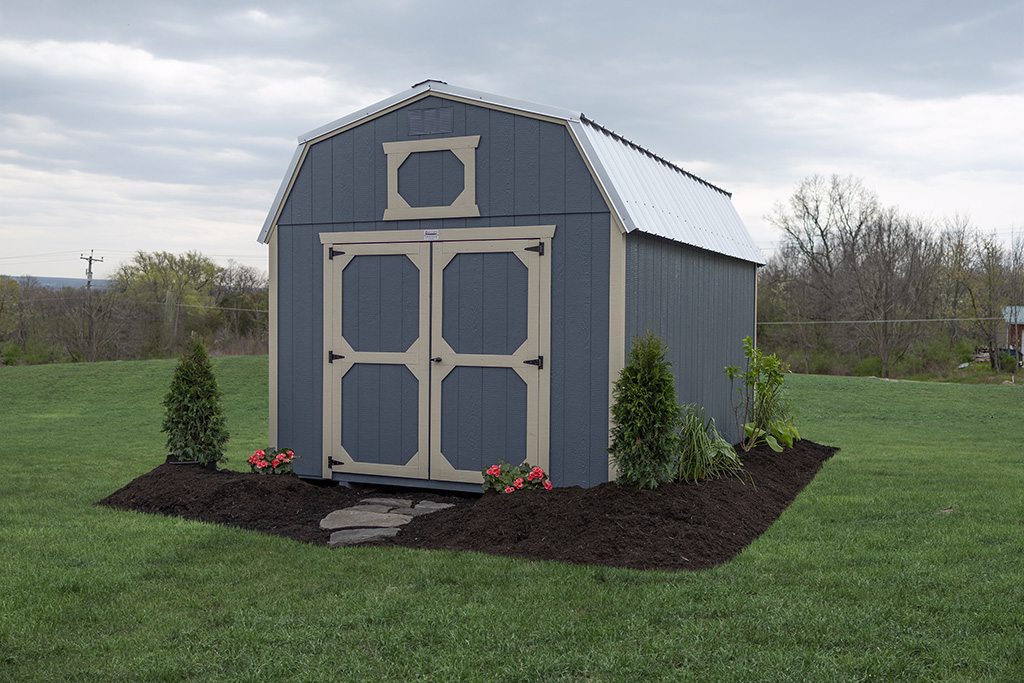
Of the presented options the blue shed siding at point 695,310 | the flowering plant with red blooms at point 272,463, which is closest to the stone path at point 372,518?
the flowering plant with red blooms at point 272,463

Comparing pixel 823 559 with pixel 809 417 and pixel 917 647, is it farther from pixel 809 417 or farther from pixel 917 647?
pixel 809 417

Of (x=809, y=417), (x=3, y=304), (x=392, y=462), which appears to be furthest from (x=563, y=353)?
(x=3, y=304)

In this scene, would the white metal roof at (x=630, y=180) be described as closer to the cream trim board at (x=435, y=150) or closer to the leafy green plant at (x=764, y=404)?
the cream trim board at (x=435, y=150)

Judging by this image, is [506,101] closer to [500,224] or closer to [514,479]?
[500,224]

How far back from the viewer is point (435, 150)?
805 centimetres

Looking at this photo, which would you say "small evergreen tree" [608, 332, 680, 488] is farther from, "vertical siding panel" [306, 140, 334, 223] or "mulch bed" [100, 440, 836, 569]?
"vertical siding panel" [306, 140, 334, 223]

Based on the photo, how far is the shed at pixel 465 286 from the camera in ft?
24.6

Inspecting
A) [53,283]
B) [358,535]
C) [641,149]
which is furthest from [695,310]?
[53,283]

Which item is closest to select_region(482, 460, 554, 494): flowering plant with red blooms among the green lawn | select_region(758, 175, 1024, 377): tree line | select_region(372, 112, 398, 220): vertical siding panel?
the green lawn

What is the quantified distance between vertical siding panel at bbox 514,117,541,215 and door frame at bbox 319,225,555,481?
18 centimetres

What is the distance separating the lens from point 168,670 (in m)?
4.04

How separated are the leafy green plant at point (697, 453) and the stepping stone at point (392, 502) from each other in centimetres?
214

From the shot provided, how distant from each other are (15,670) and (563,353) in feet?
14.7

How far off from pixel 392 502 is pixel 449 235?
2.21m
